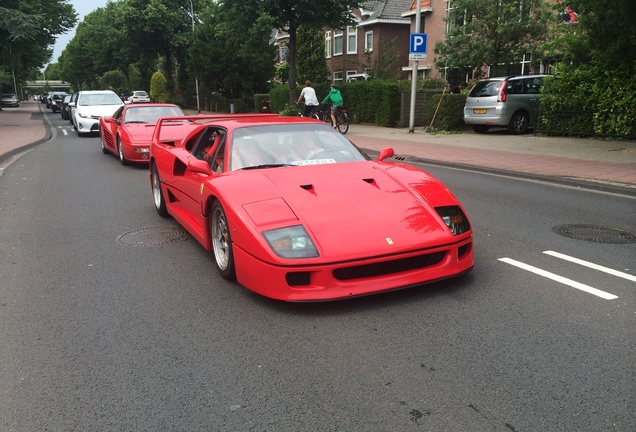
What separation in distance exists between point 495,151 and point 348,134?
7.49 metres

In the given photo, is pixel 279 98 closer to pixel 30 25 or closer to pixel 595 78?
pixel 30 25

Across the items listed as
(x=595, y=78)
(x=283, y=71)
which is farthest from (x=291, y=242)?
(x=283, y=71)

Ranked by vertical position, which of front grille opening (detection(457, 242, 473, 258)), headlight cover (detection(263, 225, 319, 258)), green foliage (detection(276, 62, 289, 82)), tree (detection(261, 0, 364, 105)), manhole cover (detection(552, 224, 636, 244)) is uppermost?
tree (detection(261, 0, 364, 105))

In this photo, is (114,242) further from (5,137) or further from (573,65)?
(5,137)

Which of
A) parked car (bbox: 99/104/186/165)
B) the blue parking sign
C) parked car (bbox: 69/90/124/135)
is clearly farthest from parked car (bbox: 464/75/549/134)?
parked car (bbox: 69/90/124/135)

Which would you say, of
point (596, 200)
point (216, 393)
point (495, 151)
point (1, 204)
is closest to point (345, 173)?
point (216, 393)

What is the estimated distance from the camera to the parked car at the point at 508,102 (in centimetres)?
1722

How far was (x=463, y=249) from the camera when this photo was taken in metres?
4.22

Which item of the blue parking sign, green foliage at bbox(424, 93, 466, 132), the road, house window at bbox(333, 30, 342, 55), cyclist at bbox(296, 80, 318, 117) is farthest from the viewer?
house window at bbox(333, 30, 342, 55)

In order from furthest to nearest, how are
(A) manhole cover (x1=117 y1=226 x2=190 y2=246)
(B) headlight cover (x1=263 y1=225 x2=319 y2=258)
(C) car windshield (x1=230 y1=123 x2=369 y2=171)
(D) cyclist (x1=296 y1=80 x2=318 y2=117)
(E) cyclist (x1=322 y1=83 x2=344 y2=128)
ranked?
(D) cyclist (x1=296 y1=80 x2=318 y2=117)
(E) cyclist (x1=322 y1=83 x2=344 y2=128)
(A) manhole cover (x1=117 y1=226 x2=190 y2=246)
(C) car windshield (x1=230 y1=123 x2=369 y2=171)
(B) headlight cover (x1=263 y1=225 x2=319 y2=258)

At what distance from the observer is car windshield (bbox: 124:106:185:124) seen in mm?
12875

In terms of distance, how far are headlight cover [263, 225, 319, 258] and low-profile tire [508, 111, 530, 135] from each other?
50.5 feet

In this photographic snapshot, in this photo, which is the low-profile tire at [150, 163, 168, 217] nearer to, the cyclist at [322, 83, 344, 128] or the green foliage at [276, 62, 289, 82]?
the cyclist at [322, 83, 344, 128]

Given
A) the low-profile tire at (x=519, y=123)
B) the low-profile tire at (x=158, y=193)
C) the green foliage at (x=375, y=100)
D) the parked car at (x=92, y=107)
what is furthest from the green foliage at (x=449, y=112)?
the low-profile tire at (x=158, y=193)
